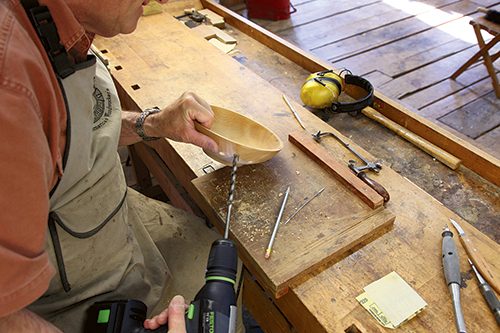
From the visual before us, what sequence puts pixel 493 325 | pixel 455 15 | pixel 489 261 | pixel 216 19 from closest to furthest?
1. pixel 493 325
2. pixel 489 261
3. pixel 216 19
4. pixel 455 15

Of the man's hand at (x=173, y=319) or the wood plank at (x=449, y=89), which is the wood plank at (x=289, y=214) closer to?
the man's hand at (x=173, y=319)

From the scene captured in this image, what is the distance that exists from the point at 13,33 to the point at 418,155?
4.82ft

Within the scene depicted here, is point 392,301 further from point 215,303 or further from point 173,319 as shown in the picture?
point 173,319

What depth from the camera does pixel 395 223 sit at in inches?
41.7

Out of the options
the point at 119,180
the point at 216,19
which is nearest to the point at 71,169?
the point at 119,180

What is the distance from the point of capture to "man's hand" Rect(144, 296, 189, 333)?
82 centimetres

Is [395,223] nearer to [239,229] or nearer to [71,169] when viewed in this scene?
[239,229]

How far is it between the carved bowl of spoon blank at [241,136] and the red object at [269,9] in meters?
2.95

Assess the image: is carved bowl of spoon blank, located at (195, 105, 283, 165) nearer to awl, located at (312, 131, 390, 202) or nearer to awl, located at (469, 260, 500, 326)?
awl, located at (312, 131, 390, 202)

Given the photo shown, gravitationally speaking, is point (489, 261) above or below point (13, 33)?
below

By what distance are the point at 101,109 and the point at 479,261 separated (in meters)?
1.16

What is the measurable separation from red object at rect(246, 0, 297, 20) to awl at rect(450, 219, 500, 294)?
3.38 m

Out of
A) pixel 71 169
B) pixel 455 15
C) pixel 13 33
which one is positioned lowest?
pixel 455 15

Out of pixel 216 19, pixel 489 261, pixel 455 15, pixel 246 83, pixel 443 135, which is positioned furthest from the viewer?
pixel 455 15
